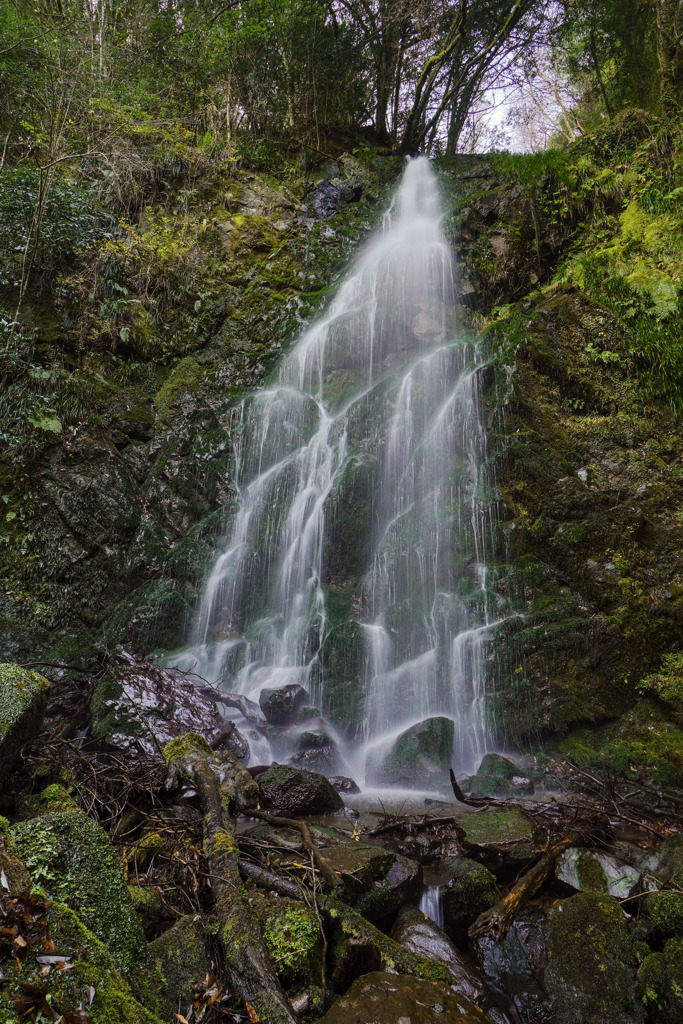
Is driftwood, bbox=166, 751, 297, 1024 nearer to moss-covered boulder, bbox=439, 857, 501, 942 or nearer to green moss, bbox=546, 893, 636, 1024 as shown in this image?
moss-covered boulder, bbox=439, 857, 501, 942

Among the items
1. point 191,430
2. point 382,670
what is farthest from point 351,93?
point 382,670

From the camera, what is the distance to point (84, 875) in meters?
1.82

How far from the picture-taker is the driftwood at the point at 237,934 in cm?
169

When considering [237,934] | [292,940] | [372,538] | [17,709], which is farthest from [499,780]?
[17,709]

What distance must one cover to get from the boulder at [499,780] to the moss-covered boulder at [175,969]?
12.3 ft

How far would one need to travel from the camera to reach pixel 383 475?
9.23 meters

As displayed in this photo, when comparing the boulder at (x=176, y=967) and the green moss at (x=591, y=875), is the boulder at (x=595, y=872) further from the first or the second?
the boulder at (x=176, y=967)

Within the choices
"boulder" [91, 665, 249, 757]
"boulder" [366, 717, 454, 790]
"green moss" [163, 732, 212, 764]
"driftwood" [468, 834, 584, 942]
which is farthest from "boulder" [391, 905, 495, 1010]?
"boulder" [366, 717, 454, 790]

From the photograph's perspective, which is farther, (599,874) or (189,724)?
(189,724)

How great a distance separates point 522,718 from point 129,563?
6.59 m

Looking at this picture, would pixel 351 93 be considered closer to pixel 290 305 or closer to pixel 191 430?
pixel 290 305

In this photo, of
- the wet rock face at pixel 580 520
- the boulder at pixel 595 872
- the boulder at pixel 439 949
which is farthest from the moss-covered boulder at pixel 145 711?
the wet rock face at pixel 580 520

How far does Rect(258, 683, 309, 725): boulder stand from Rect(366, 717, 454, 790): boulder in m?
1.10

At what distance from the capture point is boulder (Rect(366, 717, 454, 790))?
567 cm
